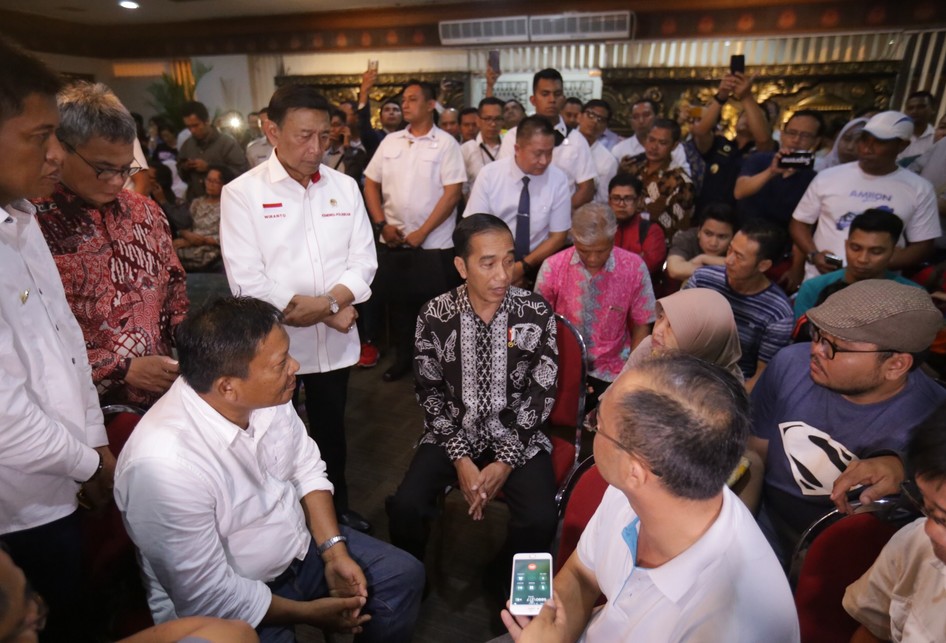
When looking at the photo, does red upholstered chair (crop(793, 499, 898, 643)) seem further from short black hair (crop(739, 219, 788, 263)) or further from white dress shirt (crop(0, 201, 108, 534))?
white dress shirt (crop(0, 201, 108, 534))

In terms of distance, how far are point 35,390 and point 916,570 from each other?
2.06 m

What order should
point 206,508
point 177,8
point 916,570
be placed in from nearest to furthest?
point 916,570 → point 206,508 → point 177,8

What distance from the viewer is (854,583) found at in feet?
4.10

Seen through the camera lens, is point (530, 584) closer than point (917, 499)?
No

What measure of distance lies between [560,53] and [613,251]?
23.8 feet

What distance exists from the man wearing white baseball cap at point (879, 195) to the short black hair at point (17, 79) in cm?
347

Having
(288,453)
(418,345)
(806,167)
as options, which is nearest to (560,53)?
(806,167)

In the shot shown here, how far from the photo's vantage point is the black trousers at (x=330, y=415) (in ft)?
7.81

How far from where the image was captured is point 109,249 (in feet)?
5.67

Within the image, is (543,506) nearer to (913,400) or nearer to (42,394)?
(913,400)

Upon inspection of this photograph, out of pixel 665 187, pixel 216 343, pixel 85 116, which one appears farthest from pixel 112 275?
pixel 665 187

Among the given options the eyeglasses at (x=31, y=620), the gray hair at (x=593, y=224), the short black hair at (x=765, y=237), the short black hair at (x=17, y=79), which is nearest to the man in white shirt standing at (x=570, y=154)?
the gray hair at (x=593, y=224)

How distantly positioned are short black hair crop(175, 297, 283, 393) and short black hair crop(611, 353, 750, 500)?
0.97 m

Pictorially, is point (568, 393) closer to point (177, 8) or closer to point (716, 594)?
point (716, 594)
